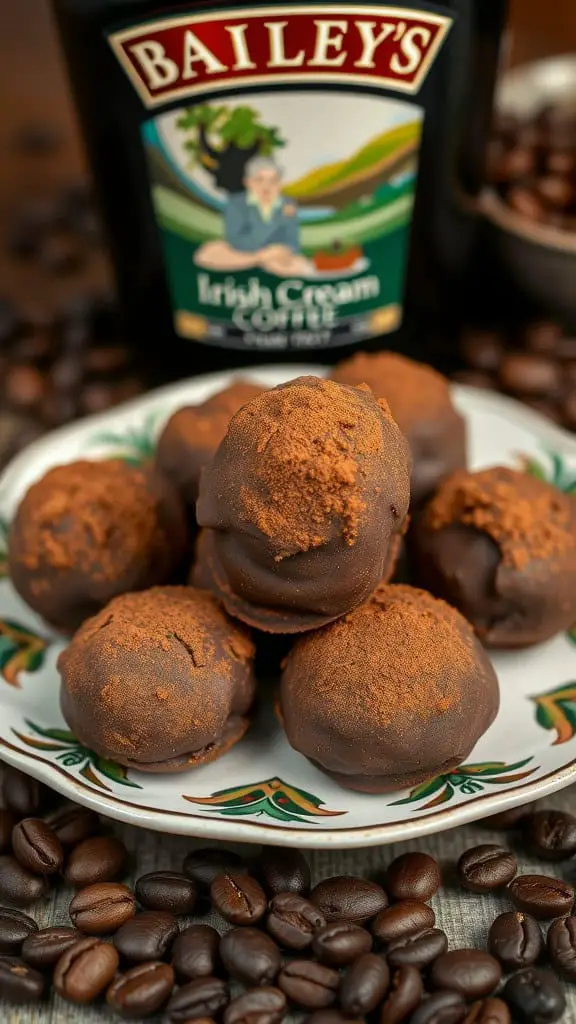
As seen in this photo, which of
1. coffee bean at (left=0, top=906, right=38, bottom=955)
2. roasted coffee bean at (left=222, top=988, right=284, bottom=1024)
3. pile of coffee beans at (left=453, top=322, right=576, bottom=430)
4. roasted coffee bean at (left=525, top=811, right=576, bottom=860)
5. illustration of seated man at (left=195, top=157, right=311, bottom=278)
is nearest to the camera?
roasted coffee bean at (left=222, top=988, right=284, bottom=1024)

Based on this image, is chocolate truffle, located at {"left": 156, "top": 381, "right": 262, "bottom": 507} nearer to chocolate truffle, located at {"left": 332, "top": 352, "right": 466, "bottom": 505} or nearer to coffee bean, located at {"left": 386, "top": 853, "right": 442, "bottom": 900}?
chocolate truffle, located at {"left": 332, "top": 352, "right": 466, "bottom": 505}

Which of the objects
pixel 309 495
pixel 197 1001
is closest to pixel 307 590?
pixel 309 495

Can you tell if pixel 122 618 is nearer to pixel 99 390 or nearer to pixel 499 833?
pixel 499 833

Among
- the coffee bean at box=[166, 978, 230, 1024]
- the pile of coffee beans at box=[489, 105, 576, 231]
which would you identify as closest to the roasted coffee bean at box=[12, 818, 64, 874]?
the coffee bean at box=[166, 978, 230, 1024]

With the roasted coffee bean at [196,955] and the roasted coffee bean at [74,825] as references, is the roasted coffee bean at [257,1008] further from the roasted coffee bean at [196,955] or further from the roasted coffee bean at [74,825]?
the roasted coffee bean at [74,825]

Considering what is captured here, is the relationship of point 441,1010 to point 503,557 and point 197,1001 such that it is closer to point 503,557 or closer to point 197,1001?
point 197,1001

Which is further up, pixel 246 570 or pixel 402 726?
pixel 246 570

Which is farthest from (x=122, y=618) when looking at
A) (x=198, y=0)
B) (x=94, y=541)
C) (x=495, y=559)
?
(x=198, y=0)
